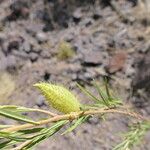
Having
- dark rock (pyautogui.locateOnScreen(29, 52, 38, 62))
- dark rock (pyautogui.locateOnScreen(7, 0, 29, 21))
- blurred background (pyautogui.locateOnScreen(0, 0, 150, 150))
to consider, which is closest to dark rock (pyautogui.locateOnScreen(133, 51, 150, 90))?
blurred background (pyautogui.locateOnScreen(0, 0, 150, 150))

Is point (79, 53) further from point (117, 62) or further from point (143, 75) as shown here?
point (143, 75)

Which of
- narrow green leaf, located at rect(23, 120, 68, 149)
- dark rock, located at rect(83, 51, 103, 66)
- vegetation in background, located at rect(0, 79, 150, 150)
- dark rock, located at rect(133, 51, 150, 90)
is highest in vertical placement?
dark rock, located at rect(83, 51, 103, 66)

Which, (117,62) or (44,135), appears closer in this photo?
(44,135)

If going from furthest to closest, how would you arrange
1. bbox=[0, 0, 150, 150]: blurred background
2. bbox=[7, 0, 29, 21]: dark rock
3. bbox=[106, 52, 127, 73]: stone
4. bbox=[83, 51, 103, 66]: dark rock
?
bbox=[7, 0, 29, 21]: dark rock, bbox=[83, 51, 103, 66]: dark rock, bbox=[106, 52, 127, 73]: stone, bbox=[0, 0, 150, 150]: blurred background

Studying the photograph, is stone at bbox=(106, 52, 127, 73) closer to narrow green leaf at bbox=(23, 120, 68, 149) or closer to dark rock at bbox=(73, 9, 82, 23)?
dark rock at bbox=(73, 9, 82, 23)

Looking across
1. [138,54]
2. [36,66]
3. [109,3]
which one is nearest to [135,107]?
[138,54]

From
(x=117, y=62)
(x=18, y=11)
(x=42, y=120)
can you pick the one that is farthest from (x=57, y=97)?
(x=18, y=11)

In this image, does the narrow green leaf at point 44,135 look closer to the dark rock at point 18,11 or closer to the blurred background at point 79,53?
the blurred background at point 79,53

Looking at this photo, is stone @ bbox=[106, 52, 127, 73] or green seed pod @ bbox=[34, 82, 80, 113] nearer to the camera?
green seed pod @ bbox=[34, 82, 80, 113]
